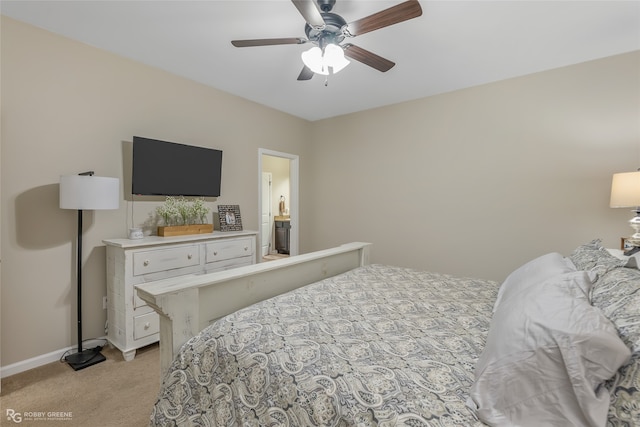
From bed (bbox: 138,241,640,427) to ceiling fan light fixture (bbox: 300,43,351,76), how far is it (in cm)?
141

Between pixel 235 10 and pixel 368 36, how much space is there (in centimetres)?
104

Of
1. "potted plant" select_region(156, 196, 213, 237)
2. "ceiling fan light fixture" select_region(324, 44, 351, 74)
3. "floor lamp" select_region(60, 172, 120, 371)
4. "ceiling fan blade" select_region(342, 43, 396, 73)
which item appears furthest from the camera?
"potted plant" select_region(156, 196, 213, 237)

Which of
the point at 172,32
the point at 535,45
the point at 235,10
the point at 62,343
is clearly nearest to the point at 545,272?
the point at 535,45

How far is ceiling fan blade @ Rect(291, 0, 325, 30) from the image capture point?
148 cm

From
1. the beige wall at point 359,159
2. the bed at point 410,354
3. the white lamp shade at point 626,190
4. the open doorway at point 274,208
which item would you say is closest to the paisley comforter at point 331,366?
the bed at point 410,354

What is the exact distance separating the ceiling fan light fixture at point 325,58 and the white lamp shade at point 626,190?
2304 mm

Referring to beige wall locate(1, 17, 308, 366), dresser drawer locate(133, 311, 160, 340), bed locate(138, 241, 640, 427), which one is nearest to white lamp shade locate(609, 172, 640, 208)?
bed locate(138, 241, 640, 427)

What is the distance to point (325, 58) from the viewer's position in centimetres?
193

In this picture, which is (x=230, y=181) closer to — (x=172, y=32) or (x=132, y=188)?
(x=132, y=188)

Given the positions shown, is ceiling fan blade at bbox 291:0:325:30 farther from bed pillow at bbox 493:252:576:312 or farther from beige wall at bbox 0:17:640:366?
beige wall at bbox 0:17:640:366

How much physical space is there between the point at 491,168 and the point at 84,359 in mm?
4283

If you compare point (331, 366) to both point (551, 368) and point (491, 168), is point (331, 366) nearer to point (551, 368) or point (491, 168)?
point (551, 368)

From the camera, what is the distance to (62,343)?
2.44 m

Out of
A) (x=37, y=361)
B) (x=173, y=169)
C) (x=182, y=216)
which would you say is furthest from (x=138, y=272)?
(x=173, y=169)
